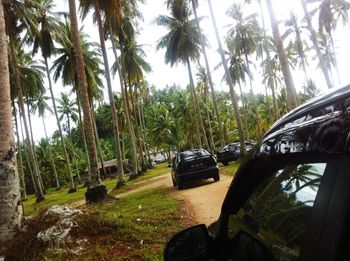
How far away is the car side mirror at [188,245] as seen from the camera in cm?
191

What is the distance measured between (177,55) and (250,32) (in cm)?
751

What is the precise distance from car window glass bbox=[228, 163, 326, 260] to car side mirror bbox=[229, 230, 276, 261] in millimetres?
18

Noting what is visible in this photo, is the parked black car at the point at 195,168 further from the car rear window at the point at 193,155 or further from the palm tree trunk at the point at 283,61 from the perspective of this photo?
the palm tree trunk at the point at 283,61

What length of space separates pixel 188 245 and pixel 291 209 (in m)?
0.78

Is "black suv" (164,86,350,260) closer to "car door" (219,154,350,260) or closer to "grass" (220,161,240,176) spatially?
"car door" (219,154,350,260)

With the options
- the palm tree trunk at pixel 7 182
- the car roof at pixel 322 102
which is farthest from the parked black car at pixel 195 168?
the car roof at pixel 322 102

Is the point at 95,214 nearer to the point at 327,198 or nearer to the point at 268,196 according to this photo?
the point at 268,196

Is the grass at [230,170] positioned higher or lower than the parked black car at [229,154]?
lower

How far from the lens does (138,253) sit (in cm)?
618

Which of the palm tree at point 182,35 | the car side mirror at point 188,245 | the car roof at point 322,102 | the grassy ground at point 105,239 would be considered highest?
the palm tree at point 182,35

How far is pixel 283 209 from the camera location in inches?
55.4

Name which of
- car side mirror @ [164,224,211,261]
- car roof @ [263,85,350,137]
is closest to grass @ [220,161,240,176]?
car side mirror @ [164,224,211,261]

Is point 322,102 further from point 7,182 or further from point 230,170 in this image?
point 230,170

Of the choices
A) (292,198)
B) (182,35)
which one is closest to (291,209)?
(292,198)
